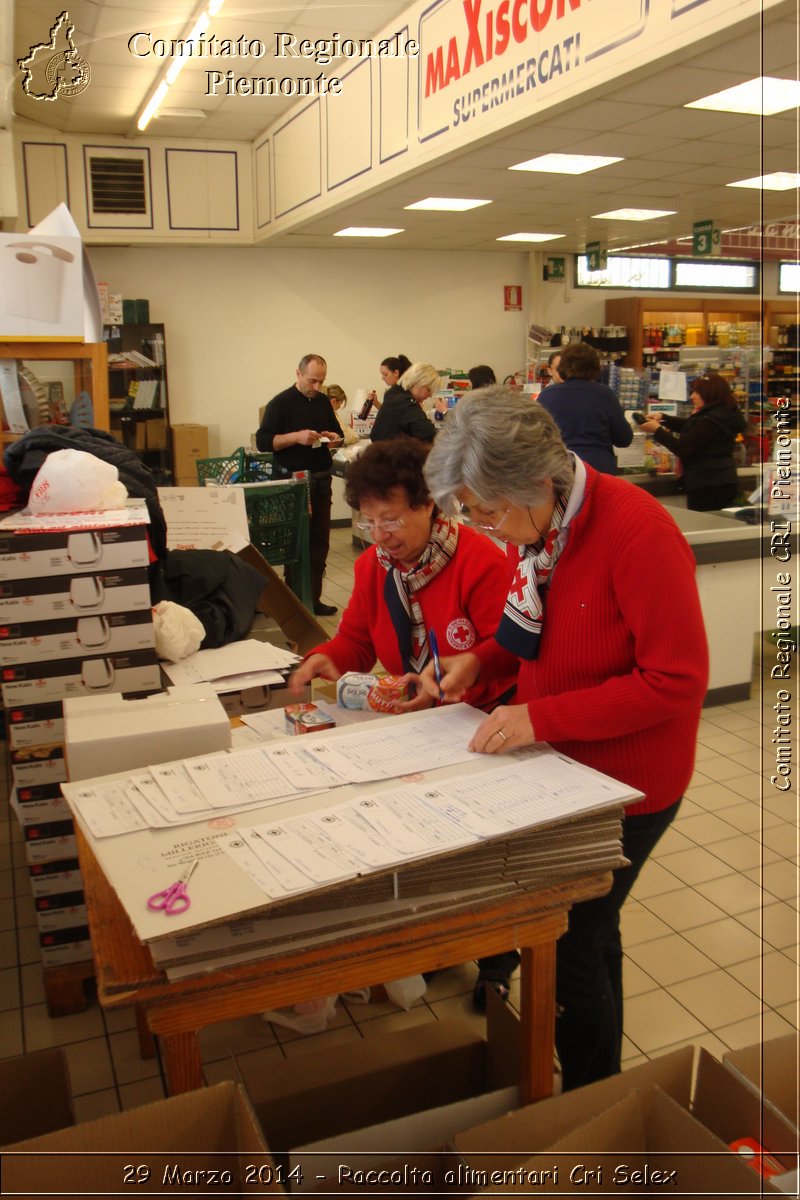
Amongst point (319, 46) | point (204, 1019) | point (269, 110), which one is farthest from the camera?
point (269, 110)

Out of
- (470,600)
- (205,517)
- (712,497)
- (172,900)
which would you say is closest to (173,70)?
(205,517)

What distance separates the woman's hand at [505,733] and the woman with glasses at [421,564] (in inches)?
17.5

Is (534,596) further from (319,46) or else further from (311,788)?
(319,46)

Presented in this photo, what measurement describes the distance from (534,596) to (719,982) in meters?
1.61

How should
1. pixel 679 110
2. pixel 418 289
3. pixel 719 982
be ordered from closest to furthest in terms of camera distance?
pixel 719 982, pixel 679 110, pixel 418 289

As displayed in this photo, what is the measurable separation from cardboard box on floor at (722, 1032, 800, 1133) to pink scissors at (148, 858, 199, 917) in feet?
3.38

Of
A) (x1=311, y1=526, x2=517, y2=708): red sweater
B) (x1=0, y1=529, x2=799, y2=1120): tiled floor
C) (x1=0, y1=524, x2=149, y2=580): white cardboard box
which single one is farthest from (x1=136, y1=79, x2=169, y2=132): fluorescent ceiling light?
(x1=311, y1=526, x2=517, y2=708): red sweater

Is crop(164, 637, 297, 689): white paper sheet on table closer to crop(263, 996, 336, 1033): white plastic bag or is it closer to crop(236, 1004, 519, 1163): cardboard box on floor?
crop(263, 996, 336, 1033): white plastic bag

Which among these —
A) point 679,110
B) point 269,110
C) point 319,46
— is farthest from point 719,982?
point 269,110

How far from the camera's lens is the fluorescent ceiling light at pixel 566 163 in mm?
5891

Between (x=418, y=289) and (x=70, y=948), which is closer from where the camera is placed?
(x=70, y=948)

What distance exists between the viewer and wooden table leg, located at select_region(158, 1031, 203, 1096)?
1.39 m

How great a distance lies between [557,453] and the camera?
1724 mm

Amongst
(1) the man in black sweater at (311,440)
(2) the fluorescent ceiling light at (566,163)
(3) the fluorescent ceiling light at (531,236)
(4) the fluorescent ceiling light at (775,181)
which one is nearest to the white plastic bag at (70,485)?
(1) the man in black sweater at (311,440)
